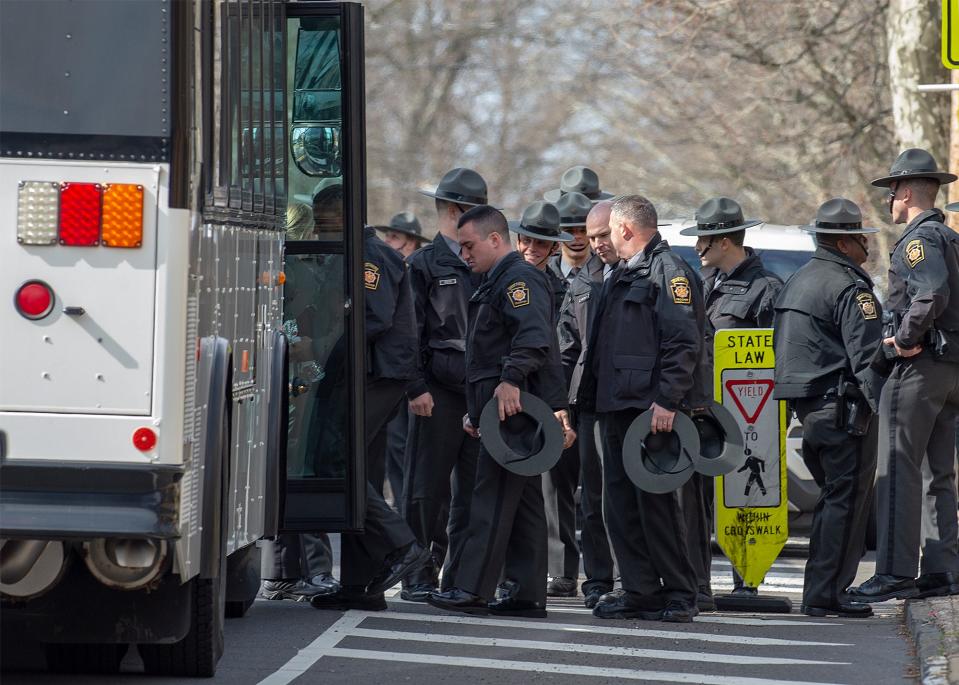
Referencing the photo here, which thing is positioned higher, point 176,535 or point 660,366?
point 660,366

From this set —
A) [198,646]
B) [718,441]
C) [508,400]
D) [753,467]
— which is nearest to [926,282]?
[718,441]

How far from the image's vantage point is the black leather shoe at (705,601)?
959cm

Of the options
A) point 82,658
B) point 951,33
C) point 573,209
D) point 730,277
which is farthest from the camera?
point 573,209

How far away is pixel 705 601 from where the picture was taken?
378 inches

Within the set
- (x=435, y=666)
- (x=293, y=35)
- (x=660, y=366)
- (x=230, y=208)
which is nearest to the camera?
(x=230, y=208)

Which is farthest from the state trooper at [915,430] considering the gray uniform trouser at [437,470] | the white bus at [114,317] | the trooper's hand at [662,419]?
the white bus at [114,317]

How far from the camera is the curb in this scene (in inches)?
276

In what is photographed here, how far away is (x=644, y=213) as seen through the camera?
9.26 m

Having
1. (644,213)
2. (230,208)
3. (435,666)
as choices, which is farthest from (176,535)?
(644,213)

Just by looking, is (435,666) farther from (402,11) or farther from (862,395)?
(402,11)

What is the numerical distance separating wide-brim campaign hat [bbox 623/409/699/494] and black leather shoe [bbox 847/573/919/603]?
1.15 metres

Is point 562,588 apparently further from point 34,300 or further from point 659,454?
point 34,300

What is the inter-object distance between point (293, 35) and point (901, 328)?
10.7 ft

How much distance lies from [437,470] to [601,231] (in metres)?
1.53
